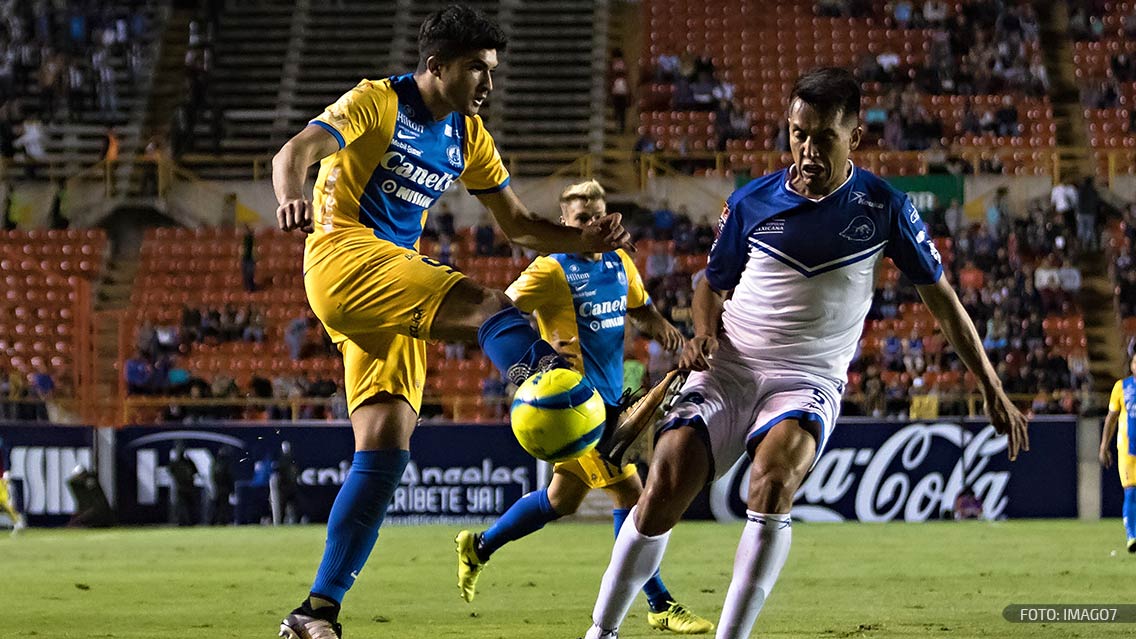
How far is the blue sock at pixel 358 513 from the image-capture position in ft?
21.1

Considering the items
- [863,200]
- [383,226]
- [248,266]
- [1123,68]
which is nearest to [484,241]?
[248,266]

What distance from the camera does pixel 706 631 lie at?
8211 mm

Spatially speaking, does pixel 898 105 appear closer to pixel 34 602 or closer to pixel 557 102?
pixel 557 102

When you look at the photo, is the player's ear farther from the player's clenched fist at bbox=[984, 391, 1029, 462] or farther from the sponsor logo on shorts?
the sponsor logo on shorts

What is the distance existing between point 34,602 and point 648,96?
2248 cm

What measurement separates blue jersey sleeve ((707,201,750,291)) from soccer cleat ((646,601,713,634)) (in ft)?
7.75

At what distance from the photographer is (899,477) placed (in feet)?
63.8

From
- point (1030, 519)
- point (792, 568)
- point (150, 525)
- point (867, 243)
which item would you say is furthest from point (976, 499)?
point (867, 243)

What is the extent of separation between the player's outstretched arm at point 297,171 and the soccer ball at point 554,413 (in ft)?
3.10

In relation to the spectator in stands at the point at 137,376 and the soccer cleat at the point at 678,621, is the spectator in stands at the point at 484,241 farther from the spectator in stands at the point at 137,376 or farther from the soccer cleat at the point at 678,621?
the soccer cleat at the point at 678,621

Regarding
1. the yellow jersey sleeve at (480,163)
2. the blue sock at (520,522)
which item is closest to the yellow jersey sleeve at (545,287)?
the blue sock at (520,522)

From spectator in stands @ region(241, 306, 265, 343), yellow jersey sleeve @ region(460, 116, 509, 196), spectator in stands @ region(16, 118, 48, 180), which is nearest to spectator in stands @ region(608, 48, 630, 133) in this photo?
spectator in stands @ region(241, 306, 265, 343)

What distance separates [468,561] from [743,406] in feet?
11.2

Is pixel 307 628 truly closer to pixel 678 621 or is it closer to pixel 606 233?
pixel 606 233
